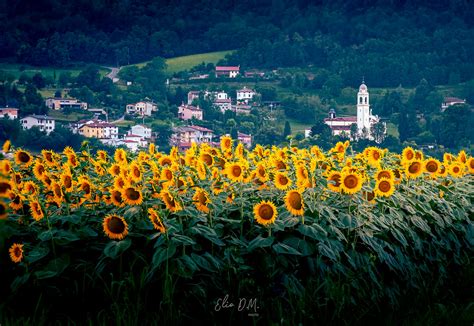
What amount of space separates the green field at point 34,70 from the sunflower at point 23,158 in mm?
91759

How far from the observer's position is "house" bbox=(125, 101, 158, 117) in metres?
85.8

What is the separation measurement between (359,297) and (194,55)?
123034mm

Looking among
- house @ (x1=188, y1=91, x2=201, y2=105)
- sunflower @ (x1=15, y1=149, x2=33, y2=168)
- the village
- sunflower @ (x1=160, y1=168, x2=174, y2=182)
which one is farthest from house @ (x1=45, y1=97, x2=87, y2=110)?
sunflower @ (x1=160, y1=168, x2=174, y2=182)

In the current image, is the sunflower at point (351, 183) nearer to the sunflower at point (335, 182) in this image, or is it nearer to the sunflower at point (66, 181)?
the sunflower at point (335, 182)

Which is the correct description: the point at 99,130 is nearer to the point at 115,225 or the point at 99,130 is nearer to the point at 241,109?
the point at 241,109

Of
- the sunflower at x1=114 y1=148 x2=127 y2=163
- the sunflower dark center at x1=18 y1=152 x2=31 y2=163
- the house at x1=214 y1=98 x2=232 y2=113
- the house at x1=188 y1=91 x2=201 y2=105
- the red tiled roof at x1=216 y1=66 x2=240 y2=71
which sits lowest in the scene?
the house at x1=214 y1=98 x2=232 y2=113

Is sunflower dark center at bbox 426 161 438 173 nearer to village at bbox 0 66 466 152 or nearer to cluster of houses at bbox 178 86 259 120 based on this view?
village at bbox 0 66 466 152

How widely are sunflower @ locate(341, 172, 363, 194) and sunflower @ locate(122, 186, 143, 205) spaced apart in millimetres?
935

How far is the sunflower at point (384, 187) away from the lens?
362 cm

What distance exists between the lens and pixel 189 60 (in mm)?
120188

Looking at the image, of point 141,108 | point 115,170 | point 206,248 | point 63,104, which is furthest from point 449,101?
point 206,248

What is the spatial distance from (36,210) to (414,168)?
6.99ft

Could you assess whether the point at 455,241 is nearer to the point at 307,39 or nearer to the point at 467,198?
the point at 467,198

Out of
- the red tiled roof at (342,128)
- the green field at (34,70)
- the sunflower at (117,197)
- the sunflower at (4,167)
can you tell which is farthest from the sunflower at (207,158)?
the green field at (34,70)
